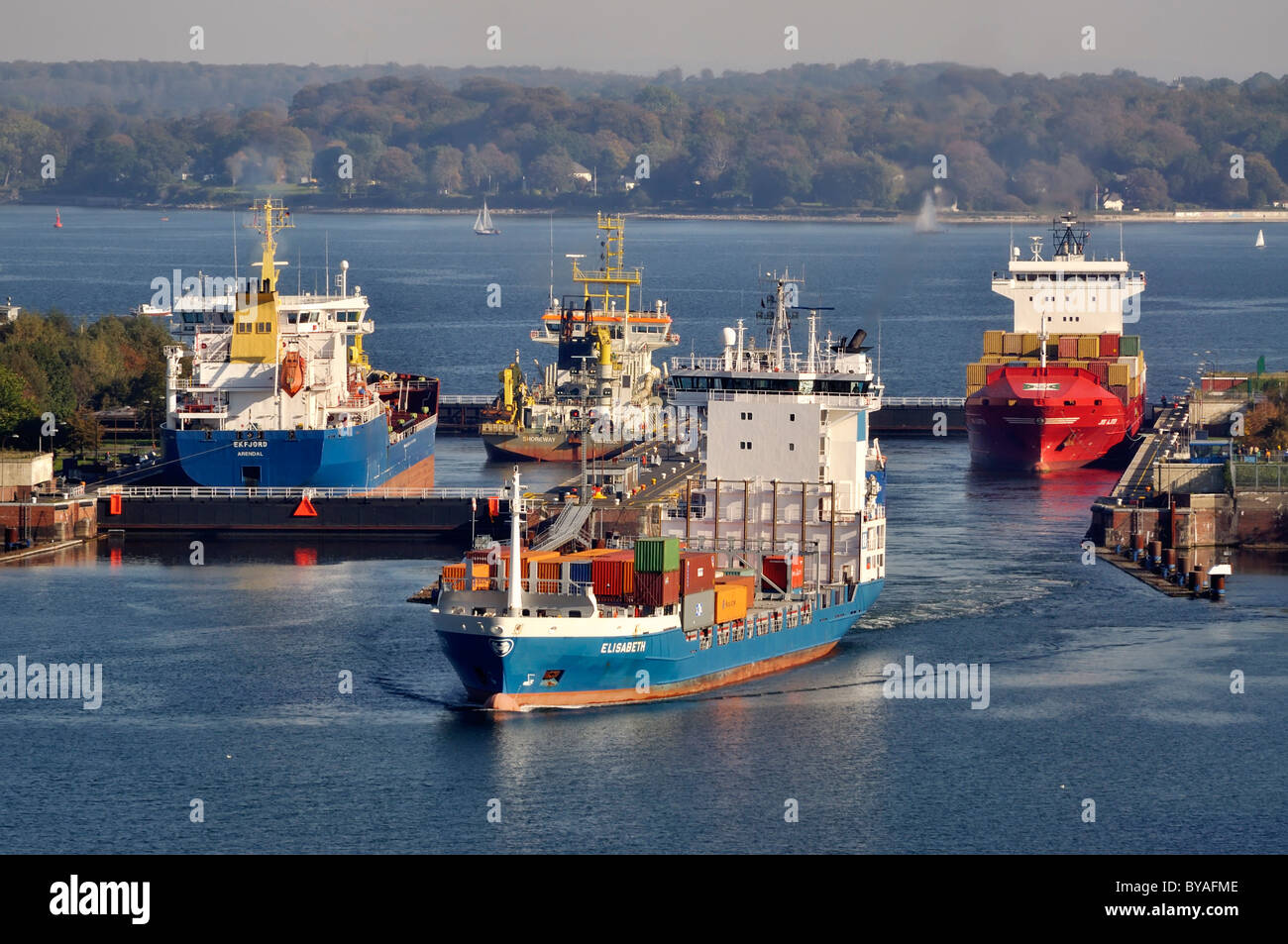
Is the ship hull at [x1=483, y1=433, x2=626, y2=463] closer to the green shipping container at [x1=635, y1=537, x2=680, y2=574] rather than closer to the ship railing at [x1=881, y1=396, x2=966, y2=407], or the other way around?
the ship railing at [x1=881, y1=396, x2=966, y2=407]

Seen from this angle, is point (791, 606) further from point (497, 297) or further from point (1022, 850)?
point (497, 297)

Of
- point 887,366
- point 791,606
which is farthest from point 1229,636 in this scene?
point 887,366

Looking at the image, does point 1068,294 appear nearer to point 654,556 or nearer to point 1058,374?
point 1058,374

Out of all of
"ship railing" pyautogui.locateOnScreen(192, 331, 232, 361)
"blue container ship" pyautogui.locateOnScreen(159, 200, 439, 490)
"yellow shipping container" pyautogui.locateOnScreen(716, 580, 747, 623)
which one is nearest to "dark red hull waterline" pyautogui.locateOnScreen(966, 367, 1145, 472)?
"blue container ship" pyautogui.locateOnScreen(159, 200, 439, 490)

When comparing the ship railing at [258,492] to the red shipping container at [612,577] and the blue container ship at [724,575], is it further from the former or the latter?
the red shipping container at [612,577]

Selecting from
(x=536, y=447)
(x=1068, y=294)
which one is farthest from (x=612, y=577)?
(x=1068, y=294)

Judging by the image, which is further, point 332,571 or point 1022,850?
point 332,571
